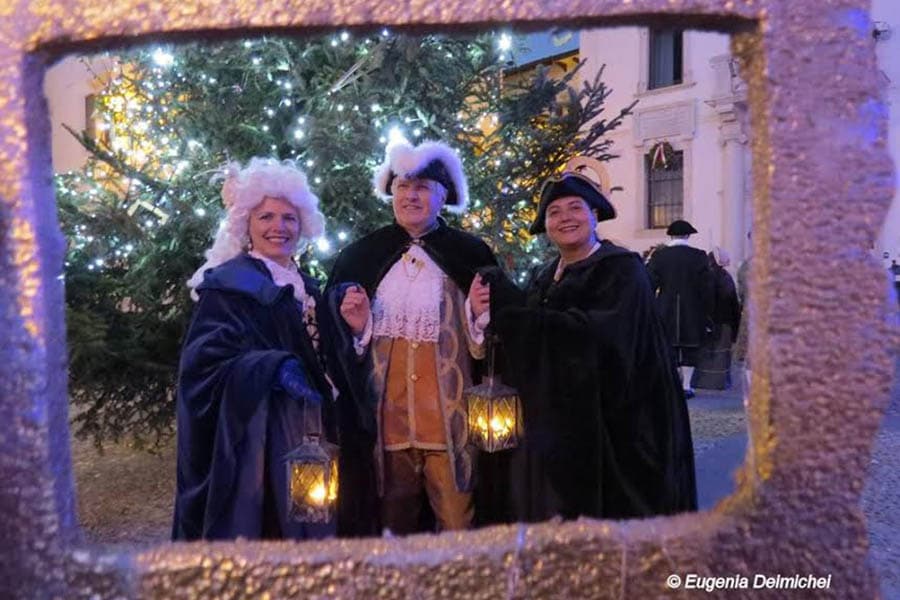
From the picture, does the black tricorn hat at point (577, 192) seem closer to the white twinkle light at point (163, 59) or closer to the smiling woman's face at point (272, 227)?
the smiling woman's face at point (272, 227)

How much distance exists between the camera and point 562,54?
1853 centimetres

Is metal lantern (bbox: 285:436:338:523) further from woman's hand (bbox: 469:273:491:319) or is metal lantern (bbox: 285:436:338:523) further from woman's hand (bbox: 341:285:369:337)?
woman's hand (bbox: 469:273:491:319)

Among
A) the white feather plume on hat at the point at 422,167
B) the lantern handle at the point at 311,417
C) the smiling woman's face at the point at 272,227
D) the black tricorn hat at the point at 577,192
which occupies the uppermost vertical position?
the white feather plume on hat at the point at 422,167

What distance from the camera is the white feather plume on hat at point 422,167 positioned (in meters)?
2.98

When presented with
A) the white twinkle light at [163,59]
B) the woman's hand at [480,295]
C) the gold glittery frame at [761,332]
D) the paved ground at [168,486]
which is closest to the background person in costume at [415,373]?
the woman's hand at [480,295]

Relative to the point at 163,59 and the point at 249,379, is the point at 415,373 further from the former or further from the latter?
the point at 163,59

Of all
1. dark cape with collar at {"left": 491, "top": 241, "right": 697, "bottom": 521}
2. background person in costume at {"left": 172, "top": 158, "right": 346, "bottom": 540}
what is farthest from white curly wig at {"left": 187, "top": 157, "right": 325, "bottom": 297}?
dark cape with collar at {"left": 491, "top": 241, "right": 697, "bottom": 521}

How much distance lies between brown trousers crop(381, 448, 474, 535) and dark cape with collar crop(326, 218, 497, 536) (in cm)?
6

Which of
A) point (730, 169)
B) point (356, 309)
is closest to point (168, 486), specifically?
Result: point (356, 309)

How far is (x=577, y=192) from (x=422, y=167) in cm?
62

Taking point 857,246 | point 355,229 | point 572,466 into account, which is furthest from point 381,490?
point 857,246

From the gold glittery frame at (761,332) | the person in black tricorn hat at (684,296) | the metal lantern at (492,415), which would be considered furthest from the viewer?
the person in black tricorn hat at (684,296)

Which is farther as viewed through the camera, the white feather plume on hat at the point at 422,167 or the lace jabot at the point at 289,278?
the white feather plume on hat at the point at 422,167

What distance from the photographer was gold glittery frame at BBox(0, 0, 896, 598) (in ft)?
3.31
